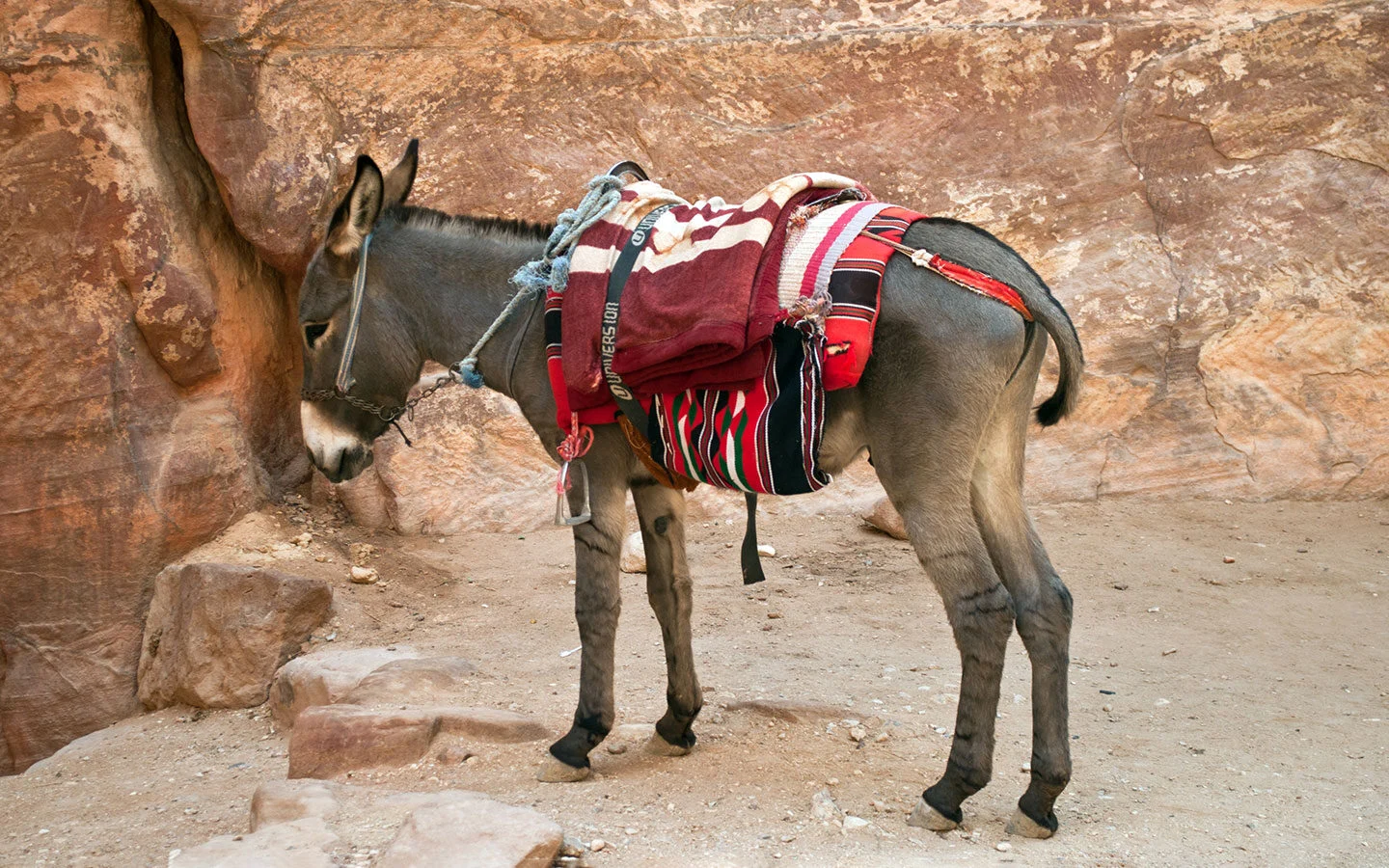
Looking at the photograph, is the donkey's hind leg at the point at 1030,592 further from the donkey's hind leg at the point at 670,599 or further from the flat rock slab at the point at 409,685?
the flat rock slab at the point at 409,685

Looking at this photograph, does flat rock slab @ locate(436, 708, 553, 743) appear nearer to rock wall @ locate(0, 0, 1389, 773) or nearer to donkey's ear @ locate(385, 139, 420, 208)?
donkey's ear @ locate(385, 139, 420, 208)

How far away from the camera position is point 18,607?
20.9 ft

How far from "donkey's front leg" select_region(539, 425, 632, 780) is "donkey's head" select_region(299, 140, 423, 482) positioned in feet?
2.89

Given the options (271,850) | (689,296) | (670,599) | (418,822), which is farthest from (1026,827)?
(271,850)

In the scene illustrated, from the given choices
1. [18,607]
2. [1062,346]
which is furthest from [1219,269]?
[18,607]

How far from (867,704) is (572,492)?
1501mm

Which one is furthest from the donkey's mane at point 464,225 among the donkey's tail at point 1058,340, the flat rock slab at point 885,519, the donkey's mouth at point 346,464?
the flat rock slab at point 885,519

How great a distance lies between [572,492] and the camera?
3848mm

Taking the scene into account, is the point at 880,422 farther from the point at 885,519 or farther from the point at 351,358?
the point at 885,519

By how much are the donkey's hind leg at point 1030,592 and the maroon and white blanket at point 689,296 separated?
810 millimetres

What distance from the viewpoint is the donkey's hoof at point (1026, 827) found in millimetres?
3344

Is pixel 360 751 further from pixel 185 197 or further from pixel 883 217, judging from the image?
pixel 185 197

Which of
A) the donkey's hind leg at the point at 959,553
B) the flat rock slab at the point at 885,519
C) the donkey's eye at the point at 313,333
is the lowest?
the flat rock slab at the point at 885,519

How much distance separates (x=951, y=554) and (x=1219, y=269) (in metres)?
4.53
